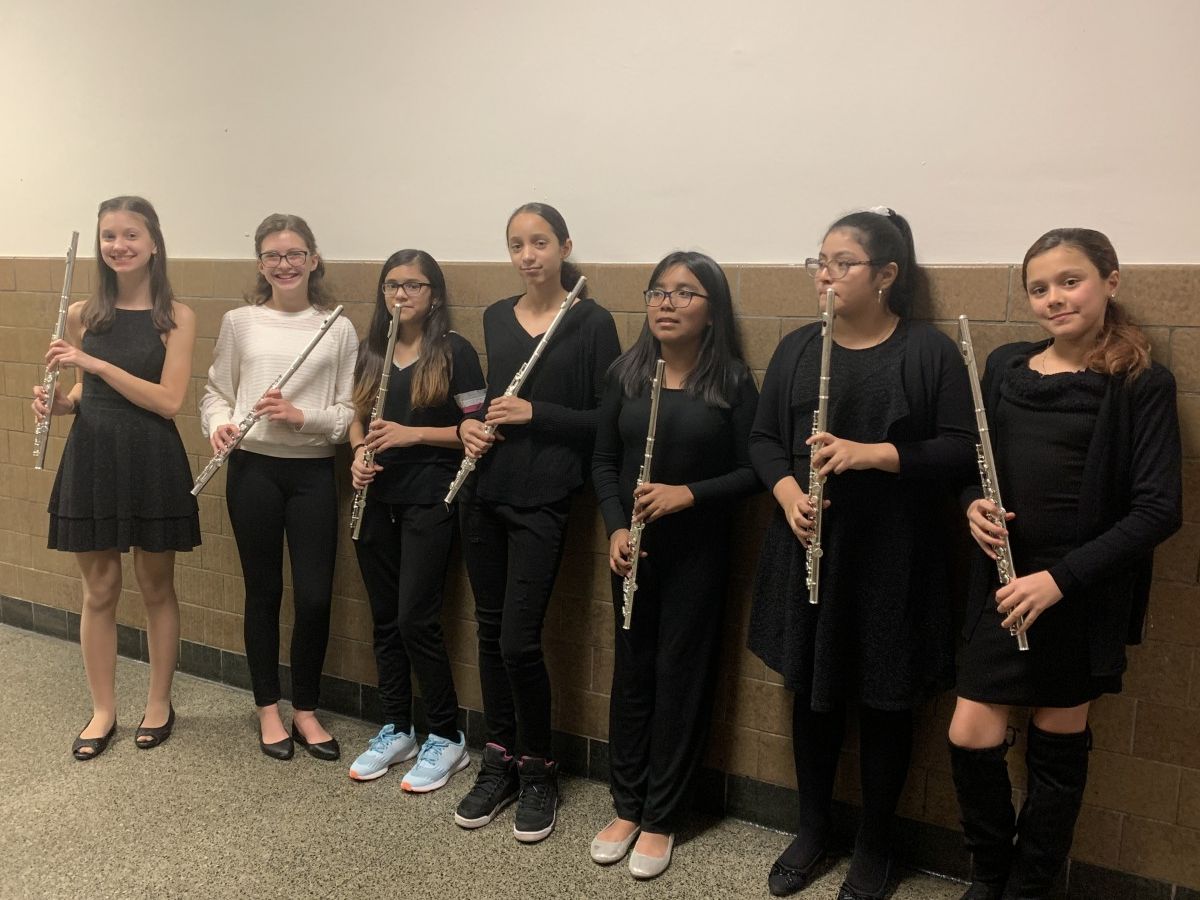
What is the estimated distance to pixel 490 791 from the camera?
2438 mm

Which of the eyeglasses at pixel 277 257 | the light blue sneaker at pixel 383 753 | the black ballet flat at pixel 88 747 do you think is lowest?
the black ballet flat at pixel 88 747

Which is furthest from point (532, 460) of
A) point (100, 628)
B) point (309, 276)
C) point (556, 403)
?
point (100, 628)

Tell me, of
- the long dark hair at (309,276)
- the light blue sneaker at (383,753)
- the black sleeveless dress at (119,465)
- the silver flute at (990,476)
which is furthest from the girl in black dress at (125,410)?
the silver flute at (990,476)

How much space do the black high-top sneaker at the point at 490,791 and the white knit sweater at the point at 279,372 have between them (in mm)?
1012

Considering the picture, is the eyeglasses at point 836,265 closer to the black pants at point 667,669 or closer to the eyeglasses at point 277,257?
the black pants at point 667,669

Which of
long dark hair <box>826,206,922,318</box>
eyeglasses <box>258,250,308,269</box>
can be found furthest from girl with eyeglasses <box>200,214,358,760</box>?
long dark hair <box>826,206,922,318</box>

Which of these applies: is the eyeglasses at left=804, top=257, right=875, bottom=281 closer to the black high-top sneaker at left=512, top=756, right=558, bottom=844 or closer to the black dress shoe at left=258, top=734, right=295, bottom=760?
the black high-top sneaker at left=512, top=756, right=558, bottom=844

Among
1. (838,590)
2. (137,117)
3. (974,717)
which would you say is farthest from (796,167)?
(137,117)

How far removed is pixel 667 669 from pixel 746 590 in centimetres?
31

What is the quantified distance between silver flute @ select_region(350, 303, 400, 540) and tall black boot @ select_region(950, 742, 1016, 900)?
1622mm

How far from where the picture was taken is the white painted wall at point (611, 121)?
1891mm

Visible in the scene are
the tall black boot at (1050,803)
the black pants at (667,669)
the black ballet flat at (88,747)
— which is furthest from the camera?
the black ballet flat at (88,747)

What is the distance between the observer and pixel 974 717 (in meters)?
1.87

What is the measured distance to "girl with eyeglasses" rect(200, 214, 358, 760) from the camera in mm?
2654
